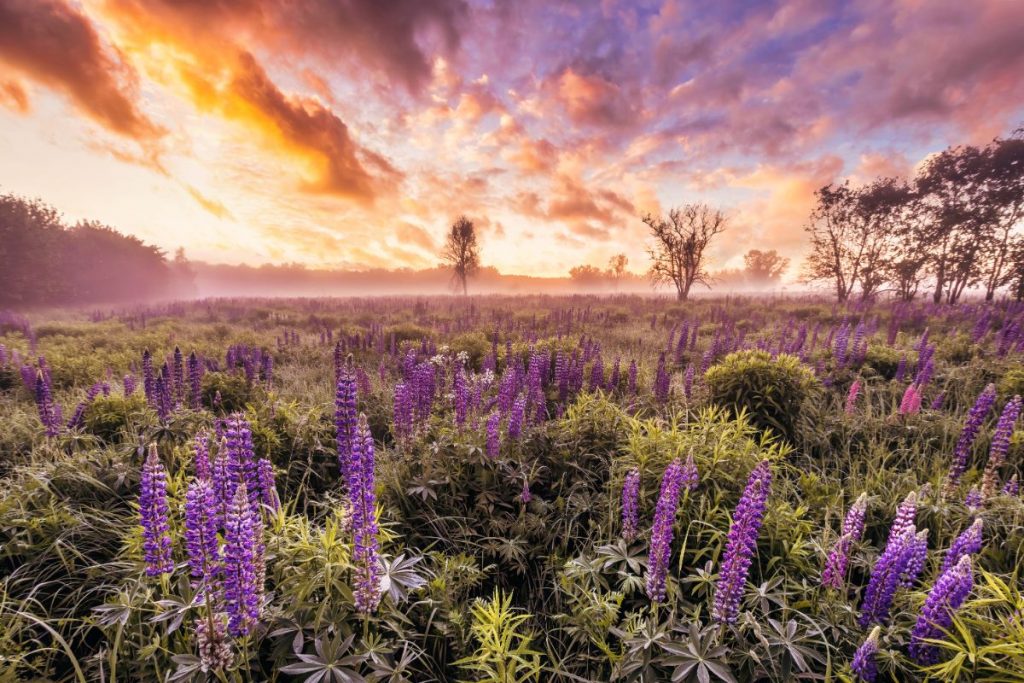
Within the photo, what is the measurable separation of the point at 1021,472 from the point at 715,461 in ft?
12.4

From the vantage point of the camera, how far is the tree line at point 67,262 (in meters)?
26.3

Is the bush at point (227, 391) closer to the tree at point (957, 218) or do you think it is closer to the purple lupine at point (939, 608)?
the purple lupine at point (939, 608)

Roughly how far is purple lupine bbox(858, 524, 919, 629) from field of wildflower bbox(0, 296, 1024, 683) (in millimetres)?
18

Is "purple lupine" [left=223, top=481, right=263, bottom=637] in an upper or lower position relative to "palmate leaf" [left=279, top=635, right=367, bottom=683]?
upper

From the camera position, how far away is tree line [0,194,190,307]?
2631cm

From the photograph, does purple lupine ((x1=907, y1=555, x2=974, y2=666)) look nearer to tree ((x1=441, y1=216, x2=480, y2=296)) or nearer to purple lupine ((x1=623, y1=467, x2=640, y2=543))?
purple lupine ((x1=623, y1=467, x2=640, y2=543))

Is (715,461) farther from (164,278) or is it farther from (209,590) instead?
(164,278)

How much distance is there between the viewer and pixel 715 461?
3338 mm

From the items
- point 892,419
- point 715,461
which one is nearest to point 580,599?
point 715,461

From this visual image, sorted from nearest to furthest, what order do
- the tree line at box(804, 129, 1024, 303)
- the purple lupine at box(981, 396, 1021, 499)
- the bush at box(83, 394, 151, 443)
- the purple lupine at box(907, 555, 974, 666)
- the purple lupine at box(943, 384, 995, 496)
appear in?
the purple lupine at box(907, 555, 974, 666)
the purple lupine at box(981, 396, 1021, 499)
the purple lupine at box(943, 384, 995, 496)
the bush at box(83, 394, 151, 443)
the tree line at box(804, 129, 1024, 303)

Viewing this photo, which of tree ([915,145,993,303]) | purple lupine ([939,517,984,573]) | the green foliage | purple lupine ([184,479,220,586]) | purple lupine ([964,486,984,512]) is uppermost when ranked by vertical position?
tree ([915,145,993,303])

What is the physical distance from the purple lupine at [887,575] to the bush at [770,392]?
3022 millimetres

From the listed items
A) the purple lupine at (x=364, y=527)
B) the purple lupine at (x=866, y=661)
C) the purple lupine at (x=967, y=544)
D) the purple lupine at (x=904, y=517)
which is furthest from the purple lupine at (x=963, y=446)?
the purple lupine at (x=364, y=527)

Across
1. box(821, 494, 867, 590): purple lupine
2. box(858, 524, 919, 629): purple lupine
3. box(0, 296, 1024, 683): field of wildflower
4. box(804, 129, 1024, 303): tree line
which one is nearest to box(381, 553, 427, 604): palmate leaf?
box(0, 296, 1024, 683): field of wildflower
